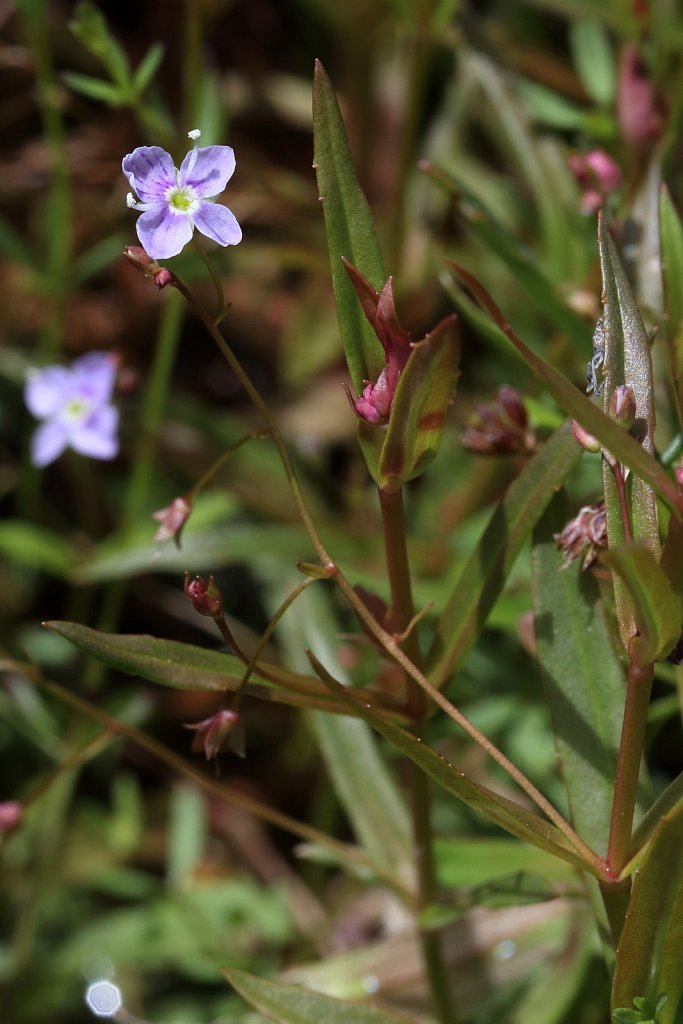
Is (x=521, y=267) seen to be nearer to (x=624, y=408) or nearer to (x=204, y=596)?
(x=624, y=408)

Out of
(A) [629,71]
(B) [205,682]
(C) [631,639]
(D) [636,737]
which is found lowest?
(B) [205,682]

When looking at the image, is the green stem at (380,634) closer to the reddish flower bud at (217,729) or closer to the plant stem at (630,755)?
the plant stem at (630,755)

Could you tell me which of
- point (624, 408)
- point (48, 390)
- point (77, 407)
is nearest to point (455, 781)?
point (624, 408)

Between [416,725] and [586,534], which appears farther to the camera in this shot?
[416,725]

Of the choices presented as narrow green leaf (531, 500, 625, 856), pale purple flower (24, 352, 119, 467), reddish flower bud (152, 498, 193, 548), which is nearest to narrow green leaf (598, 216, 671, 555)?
narrow green leaf (531, 500, 625, 856)

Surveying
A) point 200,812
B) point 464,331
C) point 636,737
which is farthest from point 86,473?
point 636,737

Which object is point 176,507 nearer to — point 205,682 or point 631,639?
point 205,682
